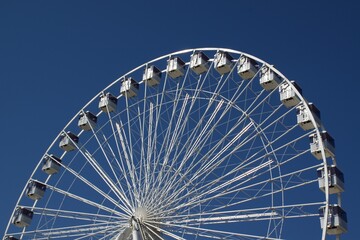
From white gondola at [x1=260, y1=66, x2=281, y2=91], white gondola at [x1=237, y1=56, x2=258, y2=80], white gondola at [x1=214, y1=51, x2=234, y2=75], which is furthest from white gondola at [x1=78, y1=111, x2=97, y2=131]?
white gondola at [x1=260, y1=66, x2=281, y2=91]

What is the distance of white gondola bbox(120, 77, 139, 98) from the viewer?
31.6 meters

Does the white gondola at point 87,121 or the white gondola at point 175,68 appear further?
the white gondola at point 87,121

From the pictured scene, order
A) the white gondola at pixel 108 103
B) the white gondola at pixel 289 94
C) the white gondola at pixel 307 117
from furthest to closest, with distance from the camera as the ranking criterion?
the white gondola at pixel 108 103 → the white gondola at pixel 289 94 → the white gondola at pixel 307 117

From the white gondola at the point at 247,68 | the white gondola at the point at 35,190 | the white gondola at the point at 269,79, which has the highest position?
the white gondola at the point at 247,68

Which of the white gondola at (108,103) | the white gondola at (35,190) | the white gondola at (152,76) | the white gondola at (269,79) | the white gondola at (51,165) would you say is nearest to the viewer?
the white gondola at (269,79)

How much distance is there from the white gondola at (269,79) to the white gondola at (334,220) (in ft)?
17.1

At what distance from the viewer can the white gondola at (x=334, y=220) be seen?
2311cm

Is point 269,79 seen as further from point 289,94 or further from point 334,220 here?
point 334,220

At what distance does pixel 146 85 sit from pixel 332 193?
9.68 metres

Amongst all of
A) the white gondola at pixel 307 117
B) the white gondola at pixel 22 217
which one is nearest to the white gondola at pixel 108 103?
the white gondola at pixel 22 217

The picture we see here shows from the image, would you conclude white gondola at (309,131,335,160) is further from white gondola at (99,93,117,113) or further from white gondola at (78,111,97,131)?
white gondola at (78,111,97,131)

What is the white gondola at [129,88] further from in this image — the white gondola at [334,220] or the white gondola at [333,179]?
the white gondola at [334,220]

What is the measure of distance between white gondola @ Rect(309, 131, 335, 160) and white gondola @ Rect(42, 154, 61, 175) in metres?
10.9

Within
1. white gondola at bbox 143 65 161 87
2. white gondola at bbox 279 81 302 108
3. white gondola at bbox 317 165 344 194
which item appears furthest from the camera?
white gondola at bbox 143 65 161 87
